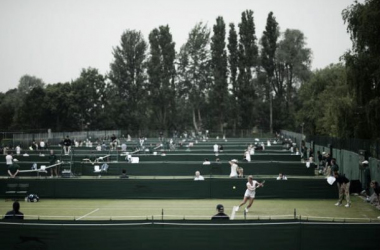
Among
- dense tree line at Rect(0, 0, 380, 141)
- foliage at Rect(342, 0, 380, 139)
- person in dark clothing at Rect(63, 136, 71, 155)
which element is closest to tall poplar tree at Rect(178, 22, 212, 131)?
dense tree line at Rect(0, 0, 380, 141)

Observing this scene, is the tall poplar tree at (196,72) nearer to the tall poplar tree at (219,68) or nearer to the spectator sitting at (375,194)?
the tall poplar tree at (219,68)

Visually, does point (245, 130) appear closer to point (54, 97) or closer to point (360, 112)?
point (54, 97)

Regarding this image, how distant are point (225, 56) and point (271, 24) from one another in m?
10.8

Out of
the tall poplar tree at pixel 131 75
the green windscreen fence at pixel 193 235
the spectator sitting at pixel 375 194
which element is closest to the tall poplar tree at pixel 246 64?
the tall poplar tree at pixel 131 75

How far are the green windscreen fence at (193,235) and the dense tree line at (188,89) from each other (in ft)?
215

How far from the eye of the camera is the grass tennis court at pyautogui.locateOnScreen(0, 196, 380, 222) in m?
22.0

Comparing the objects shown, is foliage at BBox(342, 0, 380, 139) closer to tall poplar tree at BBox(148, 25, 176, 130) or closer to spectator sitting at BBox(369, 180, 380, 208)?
spectator sitting at BBox(369, 180, 380, 208)

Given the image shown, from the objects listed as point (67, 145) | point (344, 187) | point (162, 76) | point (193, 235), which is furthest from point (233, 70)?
point (193, 235)

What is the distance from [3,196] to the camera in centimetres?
2875

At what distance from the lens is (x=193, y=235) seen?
12.5 meters

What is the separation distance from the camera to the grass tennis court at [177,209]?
2205 cm

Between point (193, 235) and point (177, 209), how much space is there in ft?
40.3

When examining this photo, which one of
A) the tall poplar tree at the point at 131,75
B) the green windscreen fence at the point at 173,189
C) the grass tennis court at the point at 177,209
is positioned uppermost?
the tall poplar tree at the point at 131,75

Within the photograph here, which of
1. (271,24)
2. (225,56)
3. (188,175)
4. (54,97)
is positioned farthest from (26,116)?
(188,175)
